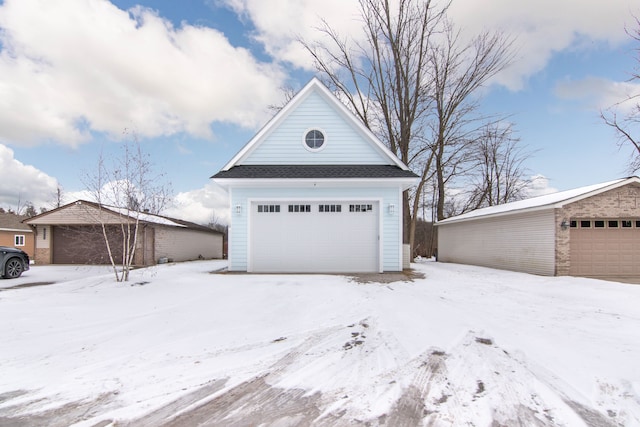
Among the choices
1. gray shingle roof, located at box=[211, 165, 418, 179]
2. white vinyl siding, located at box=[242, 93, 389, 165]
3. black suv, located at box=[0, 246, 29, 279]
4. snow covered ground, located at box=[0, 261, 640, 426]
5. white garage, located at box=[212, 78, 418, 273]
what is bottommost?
snow covered ground, located at box=[0, 261, 640, 426]

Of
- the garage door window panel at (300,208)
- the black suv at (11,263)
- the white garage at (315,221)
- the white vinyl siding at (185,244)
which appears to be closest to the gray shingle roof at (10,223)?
the white vinyl siding at (185,244)

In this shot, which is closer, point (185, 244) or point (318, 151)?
point (318, 151)

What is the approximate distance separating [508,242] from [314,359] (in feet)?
43.5

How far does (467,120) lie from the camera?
19.1 meters

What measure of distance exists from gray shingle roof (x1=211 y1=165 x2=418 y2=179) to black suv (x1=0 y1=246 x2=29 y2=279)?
7598mm

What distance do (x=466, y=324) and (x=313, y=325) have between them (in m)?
2.46

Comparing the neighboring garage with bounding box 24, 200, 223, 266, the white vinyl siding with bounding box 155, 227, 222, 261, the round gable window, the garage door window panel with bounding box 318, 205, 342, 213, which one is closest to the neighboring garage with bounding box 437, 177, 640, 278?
the garage door window panel with bounding box 318, 205, 342, 213

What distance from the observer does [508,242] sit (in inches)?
557

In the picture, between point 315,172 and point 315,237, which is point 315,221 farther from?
point 315,172

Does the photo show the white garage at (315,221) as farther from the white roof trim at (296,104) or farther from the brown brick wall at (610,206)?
the brown brick wall at (610,206)

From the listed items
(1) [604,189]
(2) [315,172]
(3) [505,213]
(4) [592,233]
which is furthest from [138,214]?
(1) [604,189]

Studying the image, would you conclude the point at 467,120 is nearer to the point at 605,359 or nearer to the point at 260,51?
the point at 260,51

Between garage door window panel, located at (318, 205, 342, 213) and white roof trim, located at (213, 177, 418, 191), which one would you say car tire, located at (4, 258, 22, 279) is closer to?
white roof trim, located at (213, 177, 418, 191)

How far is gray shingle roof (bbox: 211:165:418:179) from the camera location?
10.4 m
